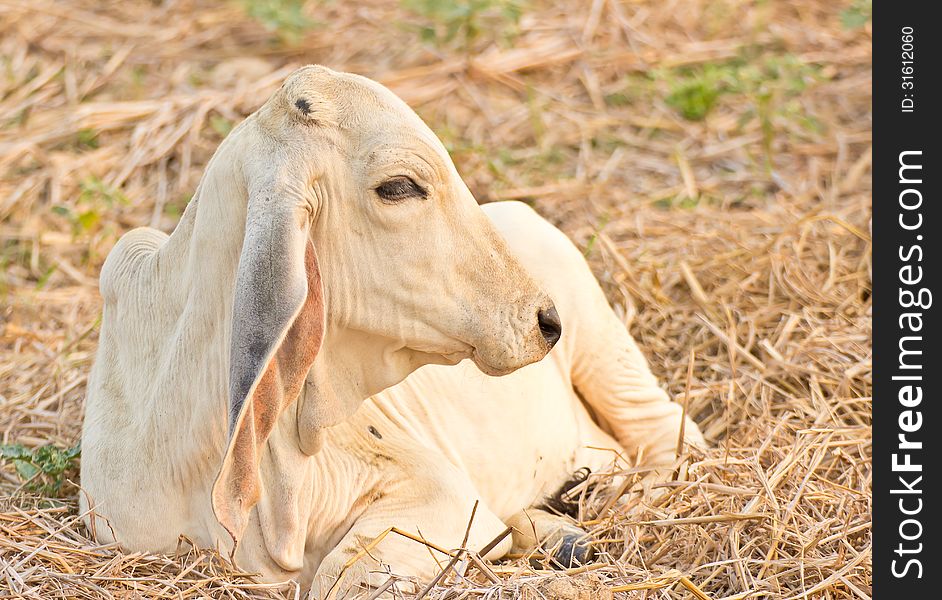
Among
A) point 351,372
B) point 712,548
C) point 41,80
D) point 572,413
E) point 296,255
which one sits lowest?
point 712,548

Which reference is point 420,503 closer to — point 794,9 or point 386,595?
point 386,595

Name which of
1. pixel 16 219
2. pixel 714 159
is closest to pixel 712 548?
pixel 714 159

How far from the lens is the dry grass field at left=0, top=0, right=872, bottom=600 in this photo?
3426mm

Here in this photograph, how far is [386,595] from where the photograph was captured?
3064 millimetres

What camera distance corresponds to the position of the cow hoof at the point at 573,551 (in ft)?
11.5

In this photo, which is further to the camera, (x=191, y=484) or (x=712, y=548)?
(x=712, y=548)

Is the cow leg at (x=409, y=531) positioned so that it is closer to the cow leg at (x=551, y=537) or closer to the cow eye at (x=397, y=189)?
the cow leg at (x=551, y=537)

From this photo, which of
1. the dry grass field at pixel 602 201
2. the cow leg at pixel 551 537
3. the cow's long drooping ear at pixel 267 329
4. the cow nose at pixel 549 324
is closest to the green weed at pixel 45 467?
the dry grass field at pixel 602 201

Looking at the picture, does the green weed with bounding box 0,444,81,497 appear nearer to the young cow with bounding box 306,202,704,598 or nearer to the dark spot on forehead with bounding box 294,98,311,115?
the young cow with bounding box 306,202,704,598

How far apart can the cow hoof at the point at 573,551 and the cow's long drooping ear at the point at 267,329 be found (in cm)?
104

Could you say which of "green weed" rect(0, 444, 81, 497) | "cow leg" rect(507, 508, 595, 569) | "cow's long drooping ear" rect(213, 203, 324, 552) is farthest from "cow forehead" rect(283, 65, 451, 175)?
"green weed" rect(0, 444, 81, 497)

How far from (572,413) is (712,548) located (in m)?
0.79

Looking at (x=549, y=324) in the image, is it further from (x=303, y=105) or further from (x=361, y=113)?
(x=303, y=105)

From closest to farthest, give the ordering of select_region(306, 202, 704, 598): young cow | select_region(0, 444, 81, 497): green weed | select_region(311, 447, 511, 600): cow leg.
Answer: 1. select_region(311, 447, 511, 600): cow leg
2. select_region(306, 202, 704, 598): young cow
3. select_region(0, 444, 81, 497): green weed
